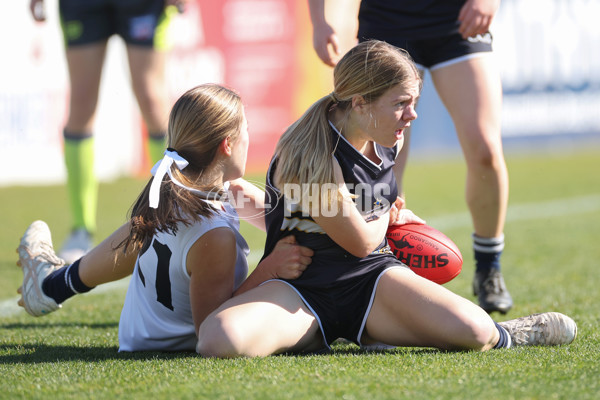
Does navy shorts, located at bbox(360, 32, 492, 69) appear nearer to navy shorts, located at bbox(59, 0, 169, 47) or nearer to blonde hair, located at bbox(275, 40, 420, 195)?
blonde hair, located at bbox(275, 40, 420, 195)

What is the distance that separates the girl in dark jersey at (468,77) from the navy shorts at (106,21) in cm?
Result: 140

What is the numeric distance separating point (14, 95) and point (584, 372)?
7309mm

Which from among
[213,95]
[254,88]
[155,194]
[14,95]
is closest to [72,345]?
[155,194]

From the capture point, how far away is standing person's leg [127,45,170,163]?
4477 millimetres

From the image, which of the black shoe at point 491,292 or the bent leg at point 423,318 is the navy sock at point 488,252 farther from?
the bent leg at point 423,318

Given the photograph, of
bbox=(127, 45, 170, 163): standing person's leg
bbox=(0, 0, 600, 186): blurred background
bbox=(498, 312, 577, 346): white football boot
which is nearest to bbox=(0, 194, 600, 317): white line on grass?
bbox=(127, 45, 170, 163): standing person's leg

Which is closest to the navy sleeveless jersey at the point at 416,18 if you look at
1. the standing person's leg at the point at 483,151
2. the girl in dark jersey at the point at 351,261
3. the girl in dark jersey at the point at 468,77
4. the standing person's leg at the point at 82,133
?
the girl in dark jersey at the point at 468,77

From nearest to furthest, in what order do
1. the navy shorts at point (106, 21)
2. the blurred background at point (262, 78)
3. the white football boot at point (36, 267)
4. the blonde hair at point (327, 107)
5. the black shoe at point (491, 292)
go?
1. the blonde hair at point (327, 107)
2. the white football boot at point (36, 267)
3. the black shoe at point (491, 292)
4. the navy shorts at point (106, 21)
5. the blurred background at point (262, 78)

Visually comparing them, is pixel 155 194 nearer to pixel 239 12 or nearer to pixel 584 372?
pixel 584 372

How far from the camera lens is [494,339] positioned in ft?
8.35

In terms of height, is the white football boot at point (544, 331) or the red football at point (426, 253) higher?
the red football at point (426, 253)

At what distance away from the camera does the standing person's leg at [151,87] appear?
14.7ft

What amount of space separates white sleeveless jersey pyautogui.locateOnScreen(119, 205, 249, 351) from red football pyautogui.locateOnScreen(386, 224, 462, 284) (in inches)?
23.6

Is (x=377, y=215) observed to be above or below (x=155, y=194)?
below
